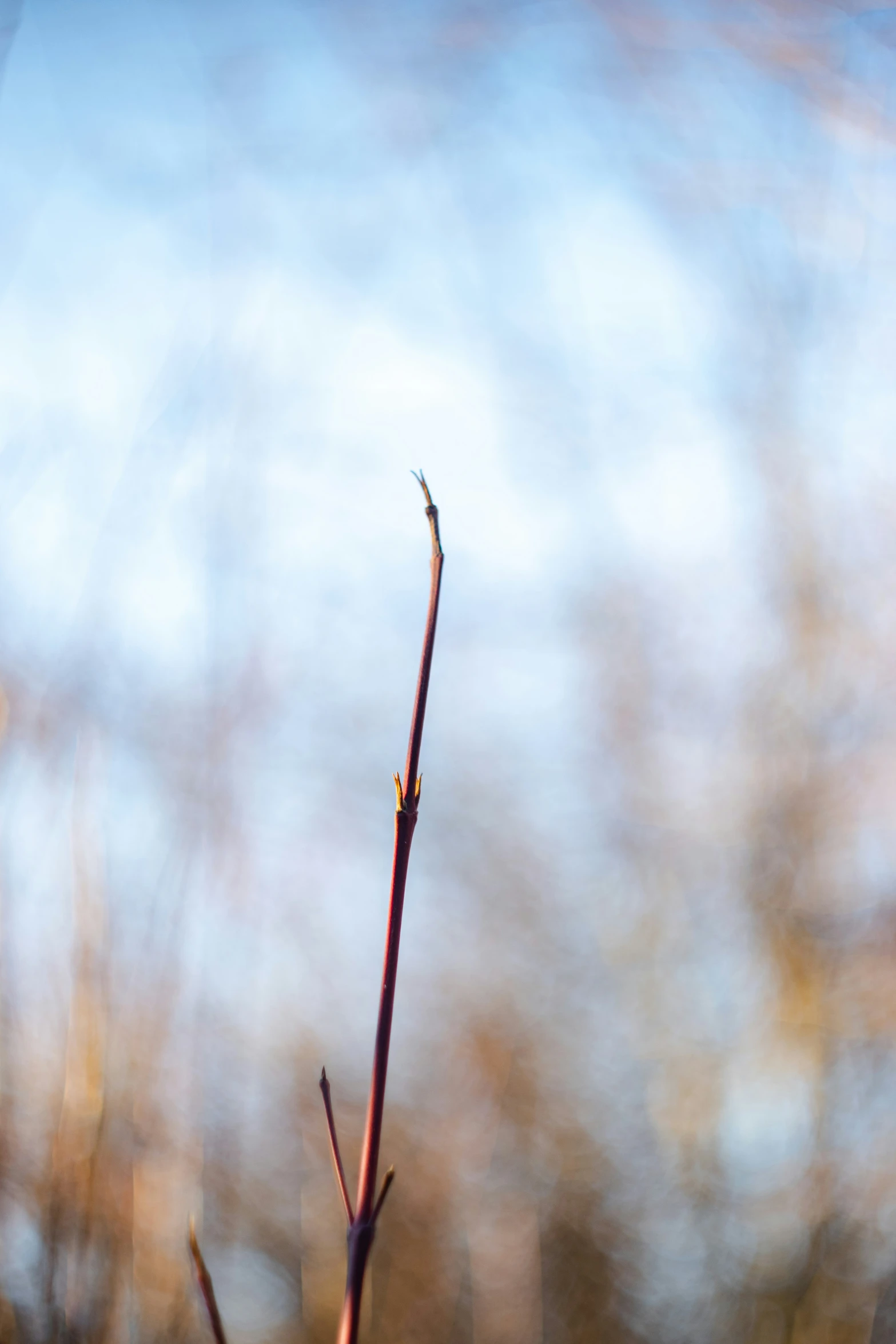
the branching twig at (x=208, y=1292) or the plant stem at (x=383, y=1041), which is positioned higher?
the plant stem at (x=383, y=1041)

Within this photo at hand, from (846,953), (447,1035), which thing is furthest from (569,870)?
(846,953)

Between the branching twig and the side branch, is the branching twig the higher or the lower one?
the lower one

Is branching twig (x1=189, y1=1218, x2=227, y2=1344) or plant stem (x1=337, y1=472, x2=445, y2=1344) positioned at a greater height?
plant stem (x1=337, y1=472, x2=445, y2=1344)

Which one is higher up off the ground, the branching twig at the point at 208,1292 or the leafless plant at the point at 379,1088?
the leafless plant at the point at 379,1088
